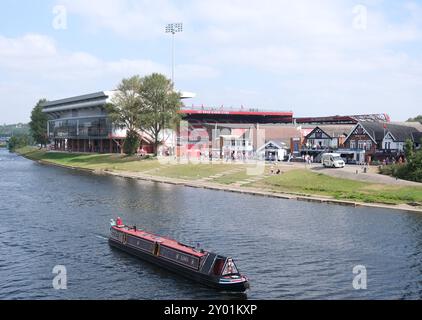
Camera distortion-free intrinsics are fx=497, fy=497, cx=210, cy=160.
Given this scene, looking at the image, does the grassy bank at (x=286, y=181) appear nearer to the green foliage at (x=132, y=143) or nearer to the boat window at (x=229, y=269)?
the green foliage at (x=132, y=143)

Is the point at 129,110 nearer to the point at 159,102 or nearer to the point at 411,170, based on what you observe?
the point at 159,102

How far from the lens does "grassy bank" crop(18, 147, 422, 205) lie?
71.4m

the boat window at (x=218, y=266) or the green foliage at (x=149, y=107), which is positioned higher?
the green foliage at (x=149, y=107)

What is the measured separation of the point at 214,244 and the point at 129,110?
310 ft

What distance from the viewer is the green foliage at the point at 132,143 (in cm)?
13650

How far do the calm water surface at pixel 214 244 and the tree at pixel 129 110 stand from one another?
57.4m

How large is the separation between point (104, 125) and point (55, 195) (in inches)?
3274

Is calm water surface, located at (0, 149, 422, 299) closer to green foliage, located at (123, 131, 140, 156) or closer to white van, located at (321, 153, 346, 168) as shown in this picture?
white van, located at (321, 153, 346, 168)

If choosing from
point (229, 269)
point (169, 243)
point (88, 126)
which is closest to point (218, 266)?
point (229, 269)

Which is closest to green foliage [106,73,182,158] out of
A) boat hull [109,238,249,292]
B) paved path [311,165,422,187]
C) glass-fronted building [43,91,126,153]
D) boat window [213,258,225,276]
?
glass-fronted building [43,91,126,153]

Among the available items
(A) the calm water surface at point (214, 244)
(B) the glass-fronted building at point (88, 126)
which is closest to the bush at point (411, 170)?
(A) the calm water surface at point (214, 244)

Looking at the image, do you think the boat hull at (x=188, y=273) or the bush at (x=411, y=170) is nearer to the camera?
the boat hull at (x=188, y=273)
